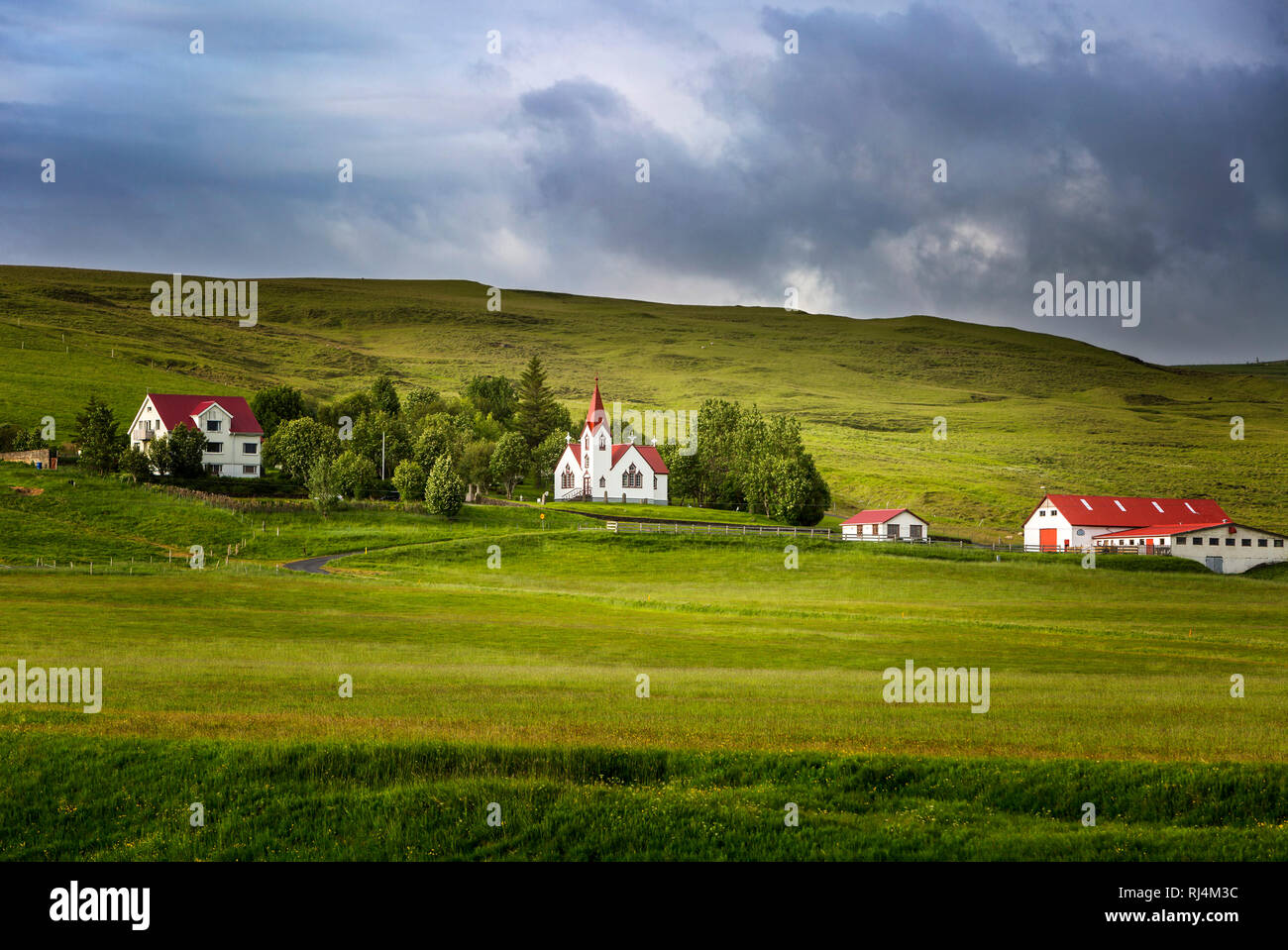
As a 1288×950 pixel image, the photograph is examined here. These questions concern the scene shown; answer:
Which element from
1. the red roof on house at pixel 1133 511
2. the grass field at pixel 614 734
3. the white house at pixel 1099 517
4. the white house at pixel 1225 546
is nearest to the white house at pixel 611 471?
the white house at pixel 1099 517

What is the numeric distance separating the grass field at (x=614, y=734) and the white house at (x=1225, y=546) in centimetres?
5474

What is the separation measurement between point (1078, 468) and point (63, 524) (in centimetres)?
16716

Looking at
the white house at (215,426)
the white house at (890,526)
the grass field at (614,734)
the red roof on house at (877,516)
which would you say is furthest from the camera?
the white house at (215,426)

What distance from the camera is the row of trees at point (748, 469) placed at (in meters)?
137

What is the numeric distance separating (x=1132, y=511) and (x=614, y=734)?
122 meters

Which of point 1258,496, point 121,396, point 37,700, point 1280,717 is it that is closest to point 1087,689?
point 1280,717

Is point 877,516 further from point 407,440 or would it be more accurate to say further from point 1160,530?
point 407,440

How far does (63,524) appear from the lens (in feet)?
302

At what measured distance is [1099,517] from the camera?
126m

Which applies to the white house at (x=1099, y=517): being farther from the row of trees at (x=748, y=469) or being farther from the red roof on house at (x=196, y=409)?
the red roof on house at (x=196, y=409)

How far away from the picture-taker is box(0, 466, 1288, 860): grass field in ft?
52.4

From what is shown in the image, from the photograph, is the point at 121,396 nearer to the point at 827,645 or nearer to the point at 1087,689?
the point at 827,645

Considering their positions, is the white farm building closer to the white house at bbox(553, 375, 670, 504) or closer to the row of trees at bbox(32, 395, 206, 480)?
the white house at bbox(553, 375, 670, 504)

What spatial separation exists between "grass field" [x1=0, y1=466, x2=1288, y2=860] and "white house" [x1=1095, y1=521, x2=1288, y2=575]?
180ft
